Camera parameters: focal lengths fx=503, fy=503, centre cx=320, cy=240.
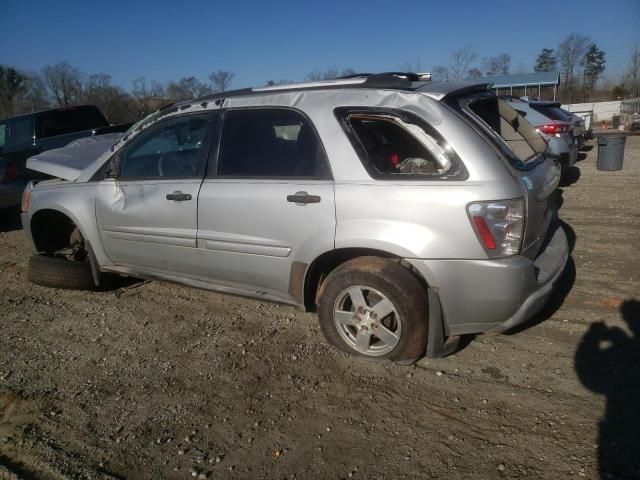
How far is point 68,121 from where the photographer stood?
32.6 feet

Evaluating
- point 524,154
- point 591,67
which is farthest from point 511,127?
point 591,67

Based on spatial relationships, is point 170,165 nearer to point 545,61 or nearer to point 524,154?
point 524,154

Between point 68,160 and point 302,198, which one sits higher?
point 68,160

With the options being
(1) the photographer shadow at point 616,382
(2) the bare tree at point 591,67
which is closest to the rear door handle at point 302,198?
(1) the photographer shadow at point 616,382

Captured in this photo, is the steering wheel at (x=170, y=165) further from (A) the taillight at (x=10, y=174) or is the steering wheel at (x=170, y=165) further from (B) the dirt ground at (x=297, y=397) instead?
(A) the taillight at (x=10, y=174)

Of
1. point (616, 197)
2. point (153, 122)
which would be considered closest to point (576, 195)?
point (616, 197)

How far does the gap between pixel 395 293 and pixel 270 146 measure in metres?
1.37

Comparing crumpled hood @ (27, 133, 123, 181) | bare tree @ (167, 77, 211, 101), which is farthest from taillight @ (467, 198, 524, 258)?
bare tree @ (167, 77, 211, 101)

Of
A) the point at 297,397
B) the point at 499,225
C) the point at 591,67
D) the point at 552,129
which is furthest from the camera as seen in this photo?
the point at 591,67

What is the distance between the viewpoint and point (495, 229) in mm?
2812

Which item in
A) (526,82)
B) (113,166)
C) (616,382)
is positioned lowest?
A: (616,382)

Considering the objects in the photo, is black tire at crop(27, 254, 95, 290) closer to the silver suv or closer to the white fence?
the silver suv

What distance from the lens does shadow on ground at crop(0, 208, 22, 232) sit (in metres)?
8.23

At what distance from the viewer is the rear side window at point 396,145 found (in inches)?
117
